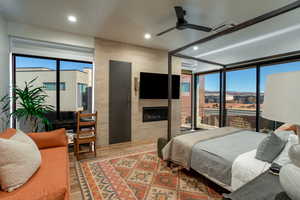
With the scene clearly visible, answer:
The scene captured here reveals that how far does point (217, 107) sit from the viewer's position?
4.94 m

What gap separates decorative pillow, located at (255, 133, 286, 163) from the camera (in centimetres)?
154

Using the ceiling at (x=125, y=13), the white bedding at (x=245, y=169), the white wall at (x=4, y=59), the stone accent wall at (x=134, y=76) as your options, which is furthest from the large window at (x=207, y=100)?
the white wall at (x=4, y=59)

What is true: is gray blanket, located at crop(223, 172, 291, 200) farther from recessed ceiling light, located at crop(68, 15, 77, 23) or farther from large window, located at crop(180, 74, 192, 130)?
large window, located at crop(180, 74, 192, 130)

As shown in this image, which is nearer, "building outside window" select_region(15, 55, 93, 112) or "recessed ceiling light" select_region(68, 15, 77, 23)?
"recessed ceiling light" select_region(68, 15, 77, 23)

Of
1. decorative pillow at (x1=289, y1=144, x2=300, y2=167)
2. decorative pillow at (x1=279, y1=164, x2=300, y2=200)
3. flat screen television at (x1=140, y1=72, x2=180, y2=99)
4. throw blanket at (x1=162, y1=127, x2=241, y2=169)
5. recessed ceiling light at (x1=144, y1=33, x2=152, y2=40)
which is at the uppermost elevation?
recessed ceiling light at (x1=144, y1=33, x2=152, y2=40)

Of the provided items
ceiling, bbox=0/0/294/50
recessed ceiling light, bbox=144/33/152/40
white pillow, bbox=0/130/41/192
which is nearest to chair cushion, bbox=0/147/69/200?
white pillow, bbox=0/130/41/192

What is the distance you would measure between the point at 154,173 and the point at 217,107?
3564 mm

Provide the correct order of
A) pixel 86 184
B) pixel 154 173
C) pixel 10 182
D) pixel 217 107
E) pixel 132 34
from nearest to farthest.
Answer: pixel 10 182, pixel 86 184, pixel 154 173, pixel 132 34, pixel 217 107

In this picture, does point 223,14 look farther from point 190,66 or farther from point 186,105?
point 186,105

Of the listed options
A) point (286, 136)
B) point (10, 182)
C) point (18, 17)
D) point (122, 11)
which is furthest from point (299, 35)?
point (18, 17)

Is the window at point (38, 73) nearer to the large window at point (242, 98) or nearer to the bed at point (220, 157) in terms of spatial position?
the bed at point (220, 157)

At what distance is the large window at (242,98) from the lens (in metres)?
3.94

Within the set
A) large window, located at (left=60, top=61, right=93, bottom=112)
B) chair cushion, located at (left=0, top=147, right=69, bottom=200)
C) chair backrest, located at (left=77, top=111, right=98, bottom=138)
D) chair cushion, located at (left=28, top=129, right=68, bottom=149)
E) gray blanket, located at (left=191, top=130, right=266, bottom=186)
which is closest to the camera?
chair cushion, located at (left=0, top=147, right=69, bottom=200)

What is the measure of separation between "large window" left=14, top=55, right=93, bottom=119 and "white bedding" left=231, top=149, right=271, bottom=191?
3.27 m
